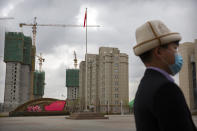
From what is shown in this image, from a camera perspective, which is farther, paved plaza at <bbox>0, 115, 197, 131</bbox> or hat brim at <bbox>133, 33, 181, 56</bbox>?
paved plaza at <bbox>0, 115, 197, 131</bbox>

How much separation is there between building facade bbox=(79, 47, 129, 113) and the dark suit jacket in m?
97.7

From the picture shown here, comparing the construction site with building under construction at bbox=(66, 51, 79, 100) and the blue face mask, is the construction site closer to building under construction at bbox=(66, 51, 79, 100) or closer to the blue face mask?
building under construction at bbox=(66, 51, 79, 100)

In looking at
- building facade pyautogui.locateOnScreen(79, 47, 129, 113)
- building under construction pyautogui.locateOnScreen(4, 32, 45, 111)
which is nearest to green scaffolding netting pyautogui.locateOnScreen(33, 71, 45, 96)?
building under construction pyautogui.locateOnScreen(4, 32, 45, 111)

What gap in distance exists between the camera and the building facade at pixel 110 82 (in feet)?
337

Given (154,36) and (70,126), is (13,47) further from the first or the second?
(154,36)

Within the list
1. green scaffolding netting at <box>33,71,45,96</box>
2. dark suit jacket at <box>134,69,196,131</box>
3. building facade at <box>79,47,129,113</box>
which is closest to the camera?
dark suit jacket at <box>134,69,196,131</box>

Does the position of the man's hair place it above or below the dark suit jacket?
above

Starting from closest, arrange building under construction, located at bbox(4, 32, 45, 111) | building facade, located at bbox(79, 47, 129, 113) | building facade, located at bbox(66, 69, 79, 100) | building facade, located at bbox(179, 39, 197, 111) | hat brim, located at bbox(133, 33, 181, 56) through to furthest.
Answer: hat brim, located at bbox(133, 33, 181, 56) → building facade, located at bbox(179, 39, 197, 111) → building facade, located at bbox(79, 47, 129, 113) → building under construction, located at bbox(4, 32, 45, 111) → building facade, located at bbox(66, 69, 79, 100)

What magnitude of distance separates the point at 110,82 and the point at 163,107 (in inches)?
4060

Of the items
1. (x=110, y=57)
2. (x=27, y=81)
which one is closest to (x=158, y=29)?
(x=110, y=57)

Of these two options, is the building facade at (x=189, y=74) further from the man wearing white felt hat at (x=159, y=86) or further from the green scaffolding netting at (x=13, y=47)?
the man wearing white felt hat at (x=159, y=86)

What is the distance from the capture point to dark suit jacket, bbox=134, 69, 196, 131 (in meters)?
1.49

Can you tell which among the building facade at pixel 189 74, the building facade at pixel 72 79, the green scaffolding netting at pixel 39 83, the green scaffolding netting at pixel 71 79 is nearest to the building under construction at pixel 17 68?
the green scaffolding netting at pixel 39 83

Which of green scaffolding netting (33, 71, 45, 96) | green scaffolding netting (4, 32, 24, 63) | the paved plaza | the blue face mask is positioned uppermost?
green scaffolding netting (4, 32, 24, 63)
